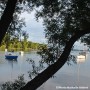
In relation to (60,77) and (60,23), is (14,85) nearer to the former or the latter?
(60,23)

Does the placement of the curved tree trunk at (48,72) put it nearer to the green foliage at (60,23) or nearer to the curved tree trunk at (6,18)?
Answer: the green foliage at (60,23)

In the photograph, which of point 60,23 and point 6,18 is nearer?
point 6,18

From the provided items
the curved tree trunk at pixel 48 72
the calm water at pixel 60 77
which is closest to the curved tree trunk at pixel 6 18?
the curved tree trunk at pixel 48 72

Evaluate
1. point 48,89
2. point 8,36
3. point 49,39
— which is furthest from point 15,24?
point 48,89

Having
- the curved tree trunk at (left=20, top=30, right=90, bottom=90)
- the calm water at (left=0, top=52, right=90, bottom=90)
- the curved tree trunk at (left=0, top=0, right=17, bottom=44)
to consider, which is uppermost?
the curved tree trunk at (left=0, top=0, right=17, bottom=44)

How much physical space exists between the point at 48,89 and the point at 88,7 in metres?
32.7

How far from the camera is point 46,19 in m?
6.18

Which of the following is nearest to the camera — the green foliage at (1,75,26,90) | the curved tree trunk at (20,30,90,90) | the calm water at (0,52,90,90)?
the curved tree trunk at (20,30,90,90)

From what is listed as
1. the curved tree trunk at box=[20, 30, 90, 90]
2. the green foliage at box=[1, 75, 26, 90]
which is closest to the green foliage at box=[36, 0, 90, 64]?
the curved tree trunk at box=[20, 30, 90, 90]

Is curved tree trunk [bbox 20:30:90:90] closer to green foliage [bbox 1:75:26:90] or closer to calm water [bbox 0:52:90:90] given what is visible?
green foliage [bbox 1:75:26:90]

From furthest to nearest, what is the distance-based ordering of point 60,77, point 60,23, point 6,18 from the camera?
point 60,77
point 60,23
point 6,18

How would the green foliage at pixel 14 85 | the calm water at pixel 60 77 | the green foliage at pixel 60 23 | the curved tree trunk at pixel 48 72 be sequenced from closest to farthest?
1. the curved tree trunk at pixel 48 72
2. the green foliage at pixel 60 23
3. the green foliage at pixel 14 85
4. the calm water at pixel 60 77

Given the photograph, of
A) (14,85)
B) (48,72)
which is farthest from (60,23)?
(14,85)

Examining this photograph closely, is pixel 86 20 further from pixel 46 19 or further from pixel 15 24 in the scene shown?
pixel 15 24
